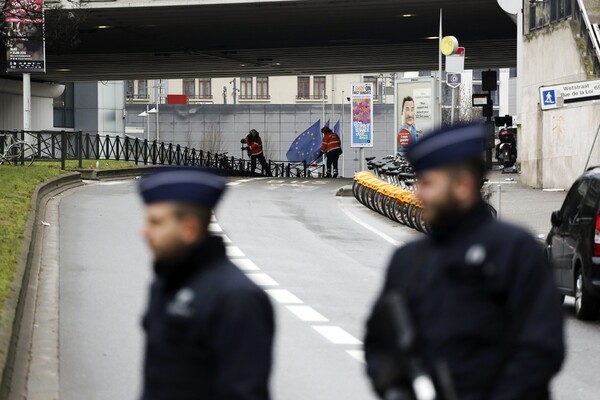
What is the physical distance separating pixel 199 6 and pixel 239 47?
41.4 feet

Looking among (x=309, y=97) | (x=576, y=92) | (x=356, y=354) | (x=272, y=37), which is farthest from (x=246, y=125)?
(x=356, y=354)

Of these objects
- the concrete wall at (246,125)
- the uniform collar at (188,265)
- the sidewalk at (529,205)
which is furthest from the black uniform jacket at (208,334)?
the concrete wall at (246,125)

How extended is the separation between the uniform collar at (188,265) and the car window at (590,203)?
1035 cm

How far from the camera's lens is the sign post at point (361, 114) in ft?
137

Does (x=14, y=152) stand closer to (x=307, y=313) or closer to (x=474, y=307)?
(x=307, y=313)

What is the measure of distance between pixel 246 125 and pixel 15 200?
86281 millimetres

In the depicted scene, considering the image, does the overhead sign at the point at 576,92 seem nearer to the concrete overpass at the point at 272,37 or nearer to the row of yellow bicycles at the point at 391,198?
the row of yellow bicycles at the point at 391,198

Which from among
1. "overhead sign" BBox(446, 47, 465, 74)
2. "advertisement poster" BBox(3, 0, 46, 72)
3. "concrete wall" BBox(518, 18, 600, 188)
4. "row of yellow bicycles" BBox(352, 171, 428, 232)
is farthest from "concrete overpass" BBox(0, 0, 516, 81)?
"row of yellow bicycles" BBox(352, 171, 428, 232)

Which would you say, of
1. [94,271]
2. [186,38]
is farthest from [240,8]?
[94,271]

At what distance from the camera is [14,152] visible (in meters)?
40.2

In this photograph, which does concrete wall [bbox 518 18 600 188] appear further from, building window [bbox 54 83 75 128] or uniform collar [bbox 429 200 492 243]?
building window [bbox 54 83 75 128]

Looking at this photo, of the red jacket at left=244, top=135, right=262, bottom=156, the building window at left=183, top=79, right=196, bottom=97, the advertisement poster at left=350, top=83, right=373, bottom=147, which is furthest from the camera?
the building window at left=183, top=79, right=196, bottom=97

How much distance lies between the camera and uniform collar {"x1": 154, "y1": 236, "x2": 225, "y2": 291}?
4004mm

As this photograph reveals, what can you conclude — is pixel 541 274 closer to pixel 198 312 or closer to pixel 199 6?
pixel 198 312
